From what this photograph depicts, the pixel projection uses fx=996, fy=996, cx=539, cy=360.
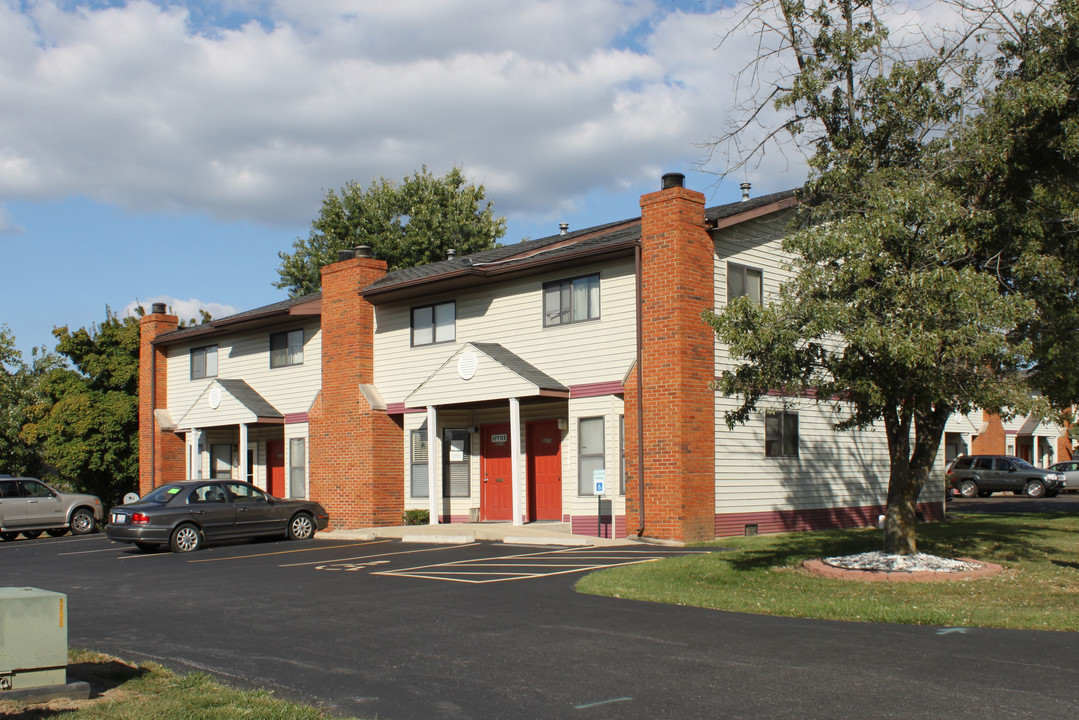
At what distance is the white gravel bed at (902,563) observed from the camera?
12.9 m

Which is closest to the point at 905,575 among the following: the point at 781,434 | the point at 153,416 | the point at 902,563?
the point at 902,563

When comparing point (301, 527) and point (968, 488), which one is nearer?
point (301, 527)

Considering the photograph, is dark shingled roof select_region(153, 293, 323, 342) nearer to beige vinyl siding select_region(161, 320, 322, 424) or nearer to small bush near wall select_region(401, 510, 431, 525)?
beige vinyl siding select_region(161, 320, 322, 424)

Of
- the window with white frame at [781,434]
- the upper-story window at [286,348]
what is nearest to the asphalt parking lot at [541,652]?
the window with white frame at [781,434]

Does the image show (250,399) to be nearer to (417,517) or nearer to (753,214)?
(417,517)

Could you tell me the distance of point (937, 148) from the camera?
1330 cm

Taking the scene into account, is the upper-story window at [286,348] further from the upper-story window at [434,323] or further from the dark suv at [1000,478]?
the dark suv at [1000,478]

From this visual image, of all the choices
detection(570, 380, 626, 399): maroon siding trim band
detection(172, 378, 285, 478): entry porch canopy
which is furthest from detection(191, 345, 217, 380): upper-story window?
detection(570, 380, 626, 399): maroon siding trim band

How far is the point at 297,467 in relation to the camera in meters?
27.4

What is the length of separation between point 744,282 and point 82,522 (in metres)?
19.3

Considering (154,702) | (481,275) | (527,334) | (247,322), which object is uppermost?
(481,275)

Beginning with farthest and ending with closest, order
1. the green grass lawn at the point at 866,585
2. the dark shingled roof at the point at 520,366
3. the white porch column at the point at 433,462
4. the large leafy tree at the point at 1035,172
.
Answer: the white porch column at the point at 433,462 → the dark shingled roof at the point at 520,366 → the large leafy tree at the point at 1035,172 → the green grass lawn at the point at 866,585

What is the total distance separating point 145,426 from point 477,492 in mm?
14587

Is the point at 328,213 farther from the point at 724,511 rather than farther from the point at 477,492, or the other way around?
the point at 724,511
